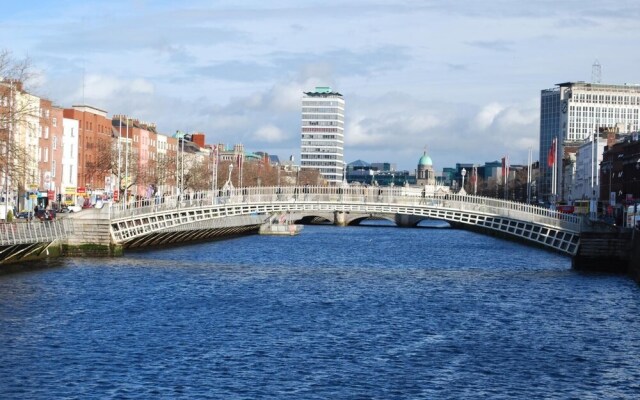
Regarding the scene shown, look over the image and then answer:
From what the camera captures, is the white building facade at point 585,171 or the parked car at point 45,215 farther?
the white building facade at point 585,171

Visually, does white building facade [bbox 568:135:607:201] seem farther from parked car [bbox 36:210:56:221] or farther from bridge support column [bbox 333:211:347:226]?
parked car [bbox 36:210:56:221]

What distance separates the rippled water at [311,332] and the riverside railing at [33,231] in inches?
62.1

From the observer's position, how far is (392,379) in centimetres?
3241

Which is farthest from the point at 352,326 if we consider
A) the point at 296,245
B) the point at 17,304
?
the point at 296,245

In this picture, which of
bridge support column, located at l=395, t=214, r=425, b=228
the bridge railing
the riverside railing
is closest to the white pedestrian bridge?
the bridge railing

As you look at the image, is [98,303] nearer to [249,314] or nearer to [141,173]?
[249,314]

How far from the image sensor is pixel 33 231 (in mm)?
59250

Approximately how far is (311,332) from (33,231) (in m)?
22.9

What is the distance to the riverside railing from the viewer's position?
54875mm

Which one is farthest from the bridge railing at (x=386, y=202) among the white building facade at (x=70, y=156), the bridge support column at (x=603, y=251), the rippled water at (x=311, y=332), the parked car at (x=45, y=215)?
the white building facade at (x=70, y=156)

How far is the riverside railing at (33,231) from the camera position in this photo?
2160 inches

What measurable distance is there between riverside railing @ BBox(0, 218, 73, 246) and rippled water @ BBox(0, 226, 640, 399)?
1.58 meters

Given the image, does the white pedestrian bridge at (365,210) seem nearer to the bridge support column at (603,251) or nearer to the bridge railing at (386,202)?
the bridge railing at (386,202)

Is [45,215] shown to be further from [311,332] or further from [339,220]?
[339,220]
